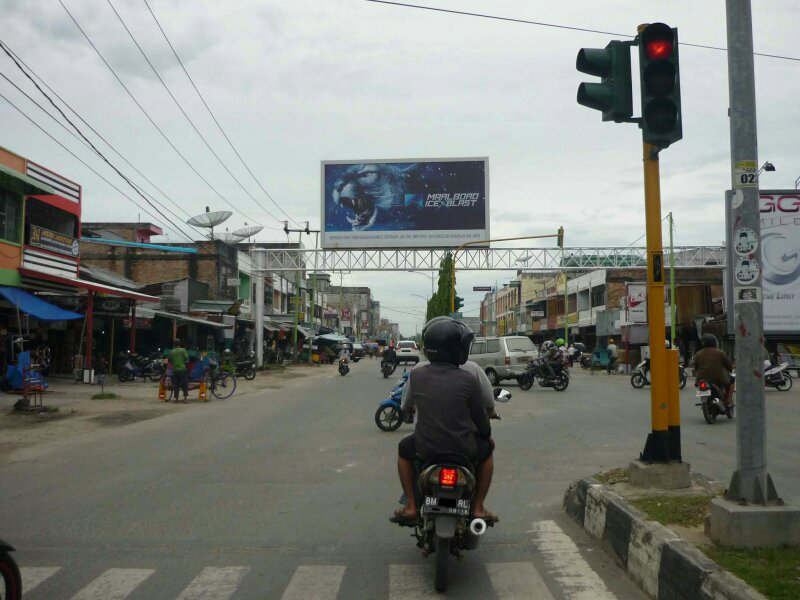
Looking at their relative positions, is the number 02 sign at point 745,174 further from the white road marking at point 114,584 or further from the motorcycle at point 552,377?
the motorcycle at point 552,377

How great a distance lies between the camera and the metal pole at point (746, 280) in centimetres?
507

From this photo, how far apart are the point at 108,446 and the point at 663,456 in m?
8.91

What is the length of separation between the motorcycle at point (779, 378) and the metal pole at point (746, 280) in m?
17.5

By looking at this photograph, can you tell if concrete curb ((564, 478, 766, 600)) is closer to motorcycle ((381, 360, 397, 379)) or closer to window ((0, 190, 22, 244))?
window ((0, 190, 22, 244))

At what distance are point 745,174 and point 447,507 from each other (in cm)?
302

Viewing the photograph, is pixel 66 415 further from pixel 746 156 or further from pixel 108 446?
pixel 746 156

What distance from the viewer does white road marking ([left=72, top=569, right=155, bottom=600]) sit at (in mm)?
4973

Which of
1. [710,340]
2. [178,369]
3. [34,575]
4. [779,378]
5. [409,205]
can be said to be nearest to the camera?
[34,575]

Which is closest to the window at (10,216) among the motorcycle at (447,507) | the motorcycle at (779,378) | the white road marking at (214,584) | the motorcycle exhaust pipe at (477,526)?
the white road marking at (214,584)

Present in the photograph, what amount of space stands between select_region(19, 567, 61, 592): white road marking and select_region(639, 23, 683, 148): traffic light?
5724mm

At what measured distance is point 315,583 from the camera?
523cm

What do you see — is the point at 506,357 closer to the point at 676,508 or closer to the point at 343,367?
the point at 343,367

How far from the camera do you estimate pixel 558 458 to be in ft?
35.1

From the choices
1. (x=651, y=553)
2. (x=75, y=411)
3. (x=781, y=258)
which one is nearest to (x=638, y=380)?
(x=781, y=258)
